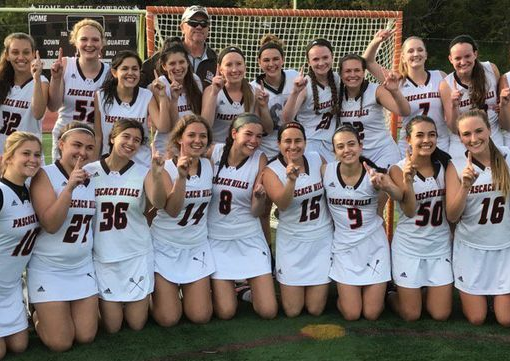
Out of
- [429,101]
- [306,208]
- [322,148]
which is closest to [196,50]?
[322,148]

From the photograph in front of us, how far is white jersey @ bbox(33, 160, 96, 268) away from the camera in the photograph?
12.6 feet

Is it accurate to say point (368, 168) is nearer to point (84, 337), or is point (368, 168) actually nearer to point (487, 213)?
point (487, 213)

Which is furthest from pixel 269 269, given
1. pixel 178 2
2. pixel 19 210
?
pixel 178 2

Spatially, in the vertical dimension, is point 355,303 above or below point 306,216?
below

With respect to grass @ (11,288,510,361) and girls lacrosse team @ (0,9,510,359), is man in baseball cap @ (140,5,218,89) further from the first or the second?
grass @ (11,288,510,361)

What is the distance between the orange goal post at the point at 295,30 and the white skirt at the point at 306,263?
1613mm

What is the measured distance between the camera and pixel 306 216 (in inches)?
175

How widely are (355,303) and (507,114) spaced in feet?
6.44

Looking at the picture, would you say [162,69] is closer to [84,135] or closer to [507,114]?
[84,135]

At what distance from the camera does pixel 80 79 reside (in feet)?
16.0

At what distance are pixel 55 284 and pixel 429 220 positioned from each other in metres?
2.43

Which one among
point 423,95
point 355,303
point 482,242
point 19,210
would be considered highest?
point 423,95

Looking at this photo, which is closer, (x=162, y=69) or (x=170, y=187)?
(x=170, y=187)

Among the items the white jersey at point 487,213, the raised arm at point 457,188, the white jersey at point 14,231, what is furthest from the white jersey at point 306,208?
the white jersey at point 14,231
